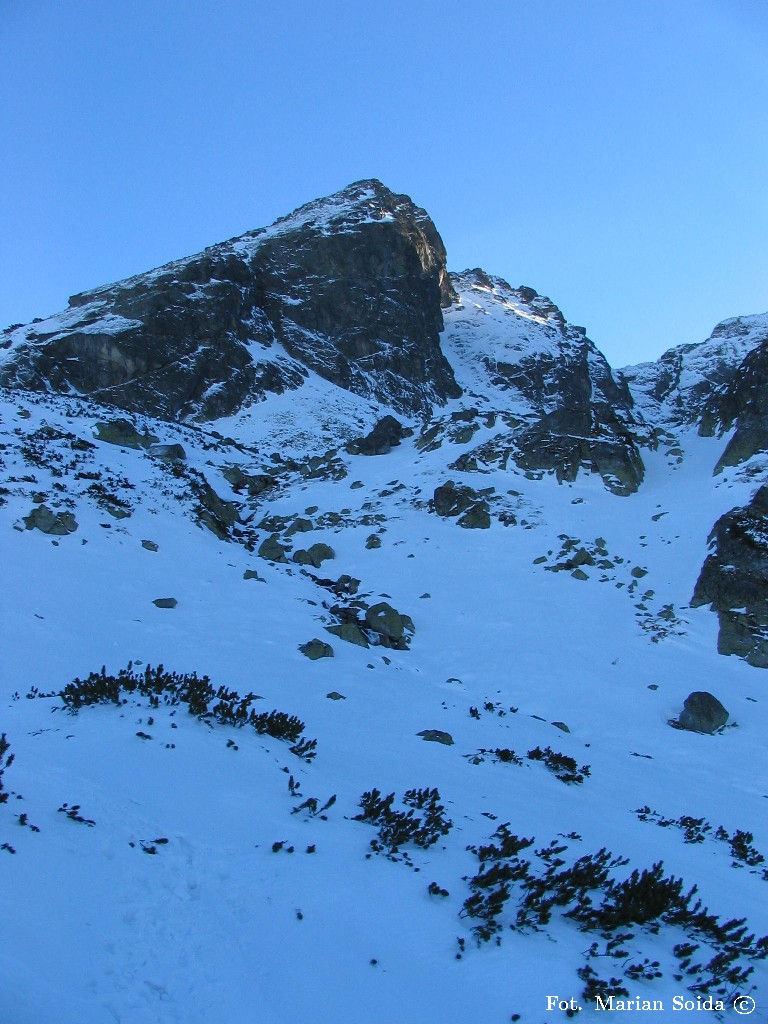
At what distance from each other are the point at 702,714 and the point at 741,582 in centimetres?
668

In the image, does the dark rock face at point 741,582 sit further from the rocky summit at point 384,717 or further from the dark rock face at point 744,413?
the dark rock face at point 744,413

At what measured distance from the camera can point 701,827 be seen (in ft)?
30.5

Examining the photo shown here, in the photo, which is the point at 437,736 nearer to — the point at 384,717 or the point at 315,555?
the point at 384,717

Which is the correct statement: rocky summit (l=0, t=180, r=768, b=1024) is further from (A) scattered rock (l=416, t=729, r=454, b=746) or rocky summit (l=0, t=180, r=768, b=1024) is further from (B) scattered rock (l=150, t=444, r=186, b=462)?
(B) scattered rock (l=150, t=444, r=186, b=462)

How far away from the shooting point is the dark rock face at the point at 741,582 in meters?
17.8

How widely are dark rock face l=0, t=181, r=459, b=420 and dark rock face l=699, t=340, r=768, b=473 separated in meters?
34.1

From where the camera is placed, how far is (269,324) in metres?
68.2


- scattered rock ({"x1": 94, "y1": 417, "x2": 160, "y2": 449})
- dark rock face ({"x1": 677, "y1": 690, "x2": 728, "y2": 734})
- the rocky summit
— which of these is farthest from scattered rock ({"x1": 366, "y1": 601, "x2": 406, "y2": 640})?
scattered rock ({"x1": 94, "y1": 417, "x2": 160, "y2": 449})

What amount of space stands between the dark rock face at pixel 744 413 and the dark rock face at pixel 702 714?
17.6 m

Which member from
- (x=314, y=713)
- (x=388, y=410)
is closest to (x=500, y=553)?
(x=314, y=713)

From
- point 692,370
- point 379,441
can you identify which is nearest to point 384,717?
point 379,441

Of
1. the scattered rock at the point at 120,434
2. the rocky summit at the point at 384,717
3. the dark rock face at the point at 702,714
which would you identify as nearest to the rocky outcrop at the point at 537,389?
the rocky summit at the point at 384,717

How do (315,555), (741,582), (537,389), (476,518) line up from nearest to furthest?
1. (741,582)
2. (315,555)
3. (476,518)
4. (537,389)

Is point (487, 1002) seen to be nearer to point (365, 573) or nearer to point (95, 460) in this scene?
point (365, 573)
